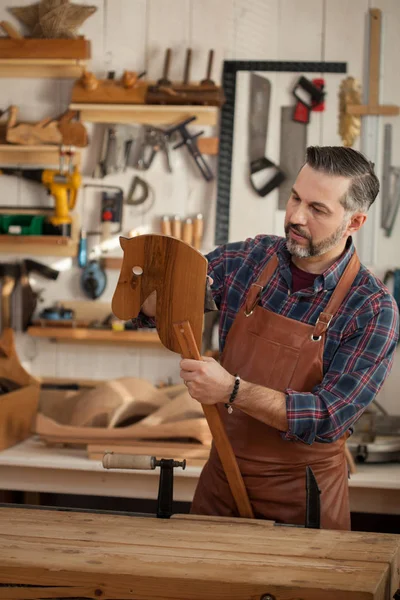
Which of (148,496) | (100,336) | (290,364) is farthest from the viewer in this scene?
(100,336)

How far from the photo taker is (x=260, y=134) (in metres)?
4.32

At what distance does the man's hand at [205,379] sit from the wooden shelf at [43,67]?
260 centimetres

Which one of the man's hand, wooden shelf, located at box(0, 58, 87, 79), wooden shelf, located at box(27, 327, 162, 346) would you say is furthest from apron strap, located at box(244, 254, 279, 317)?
wooden shelf, located at box(0, 58, 87, 79)

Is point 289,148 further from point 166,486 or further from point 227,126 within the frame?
point 166,486

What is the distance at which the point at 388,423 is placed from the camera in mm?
3986

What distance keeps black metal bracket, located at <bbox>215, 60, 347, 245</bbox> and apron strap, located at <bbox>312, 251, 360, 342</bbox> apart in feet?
6.42

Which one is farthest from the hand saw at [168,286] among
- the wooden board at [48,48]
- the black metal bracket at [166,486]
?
the wooden board at [48,48]

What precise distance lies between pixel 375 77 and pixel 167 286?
8.44ft

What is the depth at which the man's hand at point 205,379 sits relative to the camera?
2086 mm

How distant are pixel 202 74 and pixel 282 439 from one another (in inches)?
97.9

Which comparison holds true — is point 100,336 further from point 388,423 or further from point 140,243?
point 140,243

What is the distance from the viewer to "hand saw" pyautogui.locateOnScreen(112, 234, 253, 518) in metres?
2.06

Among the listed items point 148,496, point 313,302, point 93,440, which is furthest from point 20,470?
point 313,302

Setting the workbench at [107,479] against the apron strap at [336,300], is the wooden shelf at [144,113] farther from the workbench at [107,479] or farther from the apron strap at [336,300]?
the apron strap at [336,300]
